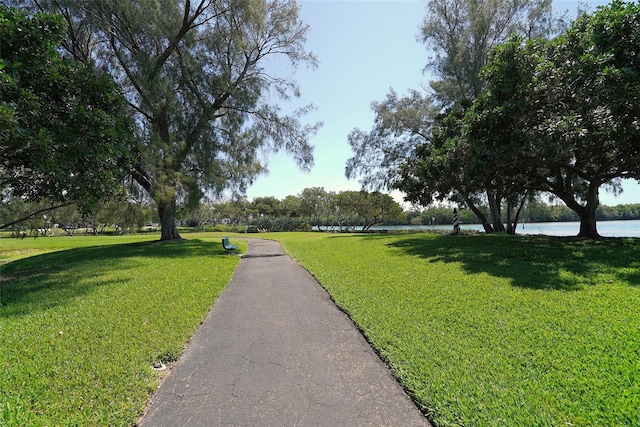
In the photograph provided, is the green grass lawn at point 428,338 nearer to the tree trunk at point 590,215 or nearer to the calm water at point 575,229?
the tree trunk at point 590,215

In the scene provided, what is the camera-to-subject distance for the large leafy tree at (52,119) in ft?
21.9

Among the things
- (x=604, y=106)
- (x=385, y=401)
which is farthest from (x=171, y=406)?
(x=604, y=106)

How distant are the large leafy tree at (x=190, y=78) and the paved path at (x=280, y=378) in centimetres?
1137

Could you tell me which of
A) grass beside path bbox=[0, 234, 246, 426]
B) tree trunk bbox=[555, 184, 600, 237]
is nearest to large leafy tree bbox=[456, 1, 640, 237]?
tree trunk bbox=[555, 184, 600, 237]

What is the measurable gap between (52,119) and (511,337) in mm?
10655

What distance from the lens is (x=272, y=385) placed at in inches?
115

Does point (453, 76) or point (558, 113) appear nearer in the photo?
point (558, 113)

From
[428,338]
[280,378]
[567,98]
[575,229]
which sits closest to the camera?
[280,378]

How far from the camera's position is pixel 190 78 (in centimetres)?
1744

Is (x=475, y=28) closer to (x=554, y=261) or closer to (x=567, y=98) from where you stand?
(x=567, y=98)

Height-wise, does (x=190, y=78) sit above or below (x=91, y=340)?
above

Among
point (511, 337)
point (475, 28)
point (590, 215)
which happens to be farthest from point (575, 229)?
point (511, 337)

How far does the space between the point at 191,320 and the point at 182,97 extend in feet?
54.4

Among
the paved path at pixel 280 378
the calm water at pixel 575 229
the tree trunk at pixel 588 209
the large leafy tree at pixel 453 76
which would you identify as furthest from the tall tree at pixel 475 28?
the paved path at pixel 280 378
